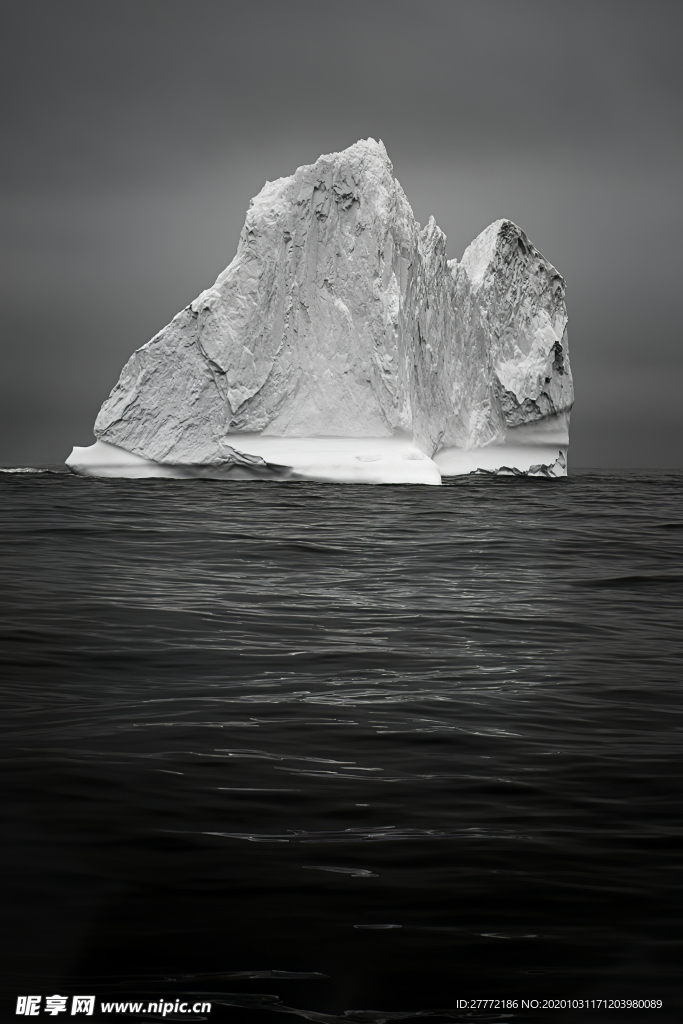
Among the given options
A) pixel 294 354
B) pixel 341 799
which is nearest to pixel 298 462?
pixel 294 354

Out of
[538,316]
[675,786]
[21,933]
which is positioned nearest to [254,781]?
[21,933]

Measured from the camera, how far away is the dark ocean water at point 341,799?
2182 millimetres

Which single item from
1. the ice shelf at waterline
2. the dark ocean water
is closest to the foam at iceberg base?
the ice shelf at waterline

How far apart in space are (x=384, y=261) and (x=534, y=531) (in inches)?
605

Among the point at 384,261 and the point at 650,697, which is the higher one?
the point at 384,261

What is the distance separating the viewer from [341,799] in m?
3.11

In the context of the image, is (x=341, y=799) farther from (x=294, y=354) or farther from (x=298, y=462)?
(x=294, y=354)

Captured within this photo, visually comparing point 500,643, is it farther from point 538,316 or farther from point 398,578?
point 538,316

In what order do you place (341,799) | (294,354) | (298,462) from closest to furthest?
(341,799) < (298,462) < (294,354)

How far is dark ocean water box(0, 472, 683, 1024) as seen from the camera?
2.18 m

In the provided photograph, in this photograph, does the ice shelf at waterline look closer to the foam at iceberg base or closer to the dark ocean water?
the foam at iceberg base

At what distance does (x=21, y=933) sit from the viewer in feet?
7.50

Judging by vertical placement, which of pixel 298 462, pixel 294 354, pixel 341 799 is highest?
pixel 294 354

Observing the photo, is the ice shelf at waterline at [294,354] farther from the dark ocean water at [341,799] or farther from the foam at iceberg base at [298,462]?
the dark ocean water at [341,799]
